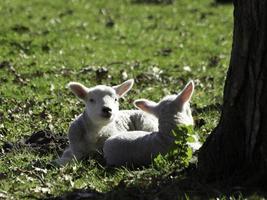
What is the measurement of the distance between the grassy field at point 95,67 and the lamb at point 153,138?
225 millimetres

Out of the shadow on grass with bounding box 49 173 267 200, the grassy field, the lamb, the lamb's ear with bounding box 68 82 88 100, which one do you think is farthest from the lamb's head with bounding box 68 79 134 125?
the shadow on grass with bounding box 49 173 267 200

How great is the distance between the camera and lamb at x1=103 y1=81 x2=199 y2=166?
285 inches

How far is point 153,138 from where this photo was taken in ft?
24.1

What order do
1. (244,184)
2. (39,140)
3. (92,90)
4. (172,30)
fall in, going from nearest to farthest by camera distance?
(244,184), (92,90), (39,140), (172,30)

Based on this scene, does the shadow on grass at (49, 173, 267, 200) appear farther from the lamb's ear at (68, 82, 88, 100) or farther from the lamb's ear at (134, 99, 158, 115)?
the lamb's ear at (68, 82, 88, 100)

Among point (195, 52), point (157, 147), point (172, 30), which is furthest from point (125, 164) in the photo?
point (172, 30)

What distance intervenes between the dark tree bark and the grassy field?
0.31 meters

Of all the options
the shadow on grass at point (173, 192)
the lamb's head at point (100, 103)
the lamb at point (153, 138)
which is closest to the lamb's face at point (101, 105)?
the lamb's head at point (100, 103)

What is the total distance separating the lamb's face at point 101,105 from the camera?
7660 mm

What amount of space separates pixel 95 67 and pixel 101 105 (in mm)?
5524

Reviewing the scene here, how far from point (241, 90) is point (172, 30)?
38.4ft

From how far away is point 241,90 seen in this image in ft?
20.6

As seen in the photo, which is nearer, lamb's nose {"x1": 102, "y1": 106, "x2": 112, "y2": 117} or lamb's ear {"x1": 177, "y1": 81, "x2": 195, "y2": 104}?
lamb's ear {"x1": 177, "y1": 81, "x2": 195, "y2": 104}

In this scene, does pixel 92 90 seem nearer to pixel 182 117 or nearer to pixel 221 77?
pixel 182 117
